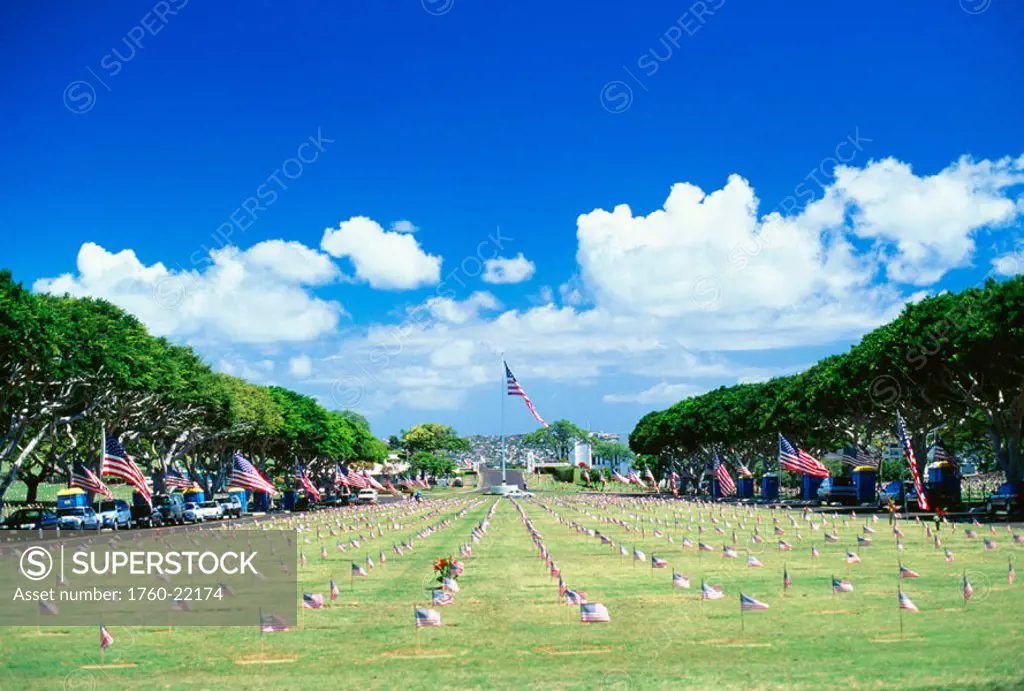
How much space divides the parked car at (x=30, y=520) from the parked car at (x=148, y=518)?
5252 mm

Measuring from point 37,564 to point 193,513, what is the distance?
32.4 metres

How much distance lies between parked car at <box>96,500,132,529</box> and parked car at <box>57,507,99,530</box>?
0.34 m

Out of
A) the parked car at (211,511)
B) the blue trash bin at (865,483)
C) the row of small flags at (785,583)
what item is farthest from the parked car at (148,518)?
the blue trash bin at (865,483)

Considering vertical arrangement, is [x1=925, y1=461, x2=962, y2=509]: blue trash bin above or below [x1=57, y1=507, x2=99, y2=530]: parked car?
above

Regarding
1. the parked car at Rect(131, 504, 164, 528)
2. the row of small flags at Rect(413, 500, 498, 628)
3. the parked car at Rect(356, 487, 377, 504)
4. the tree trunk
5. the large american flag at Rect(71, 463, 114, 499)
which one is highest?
the tree trunk

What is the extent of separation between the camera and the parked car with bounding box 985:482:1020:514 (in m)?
46.3

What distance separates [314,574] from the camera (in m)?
25.9

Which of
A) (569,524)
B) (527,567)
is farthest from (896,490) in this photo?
(527,567)

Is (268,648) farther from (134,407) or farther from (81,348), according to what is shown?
(134,407)

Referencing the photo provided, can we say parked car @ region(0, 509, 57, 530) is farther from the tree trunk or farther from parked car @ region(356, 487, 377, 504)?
parked car @ region(356, 487, 377, 504)

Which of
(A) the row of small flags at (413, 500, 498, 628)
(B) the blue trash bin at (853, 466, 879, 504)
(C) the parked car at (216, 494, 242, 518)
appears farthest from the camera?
(B) the blue trash bin at (853, 466, 879, 504)

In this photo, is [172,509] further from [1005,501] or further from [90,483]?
[1005,501]

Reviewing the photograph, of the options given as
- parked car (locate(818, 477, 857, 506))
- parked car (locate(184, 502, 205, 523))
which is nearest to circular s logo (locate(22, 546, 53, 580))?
parked car (locate(184, 502, 205, 523))

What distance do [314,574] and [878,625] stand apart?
15193 millimetres
